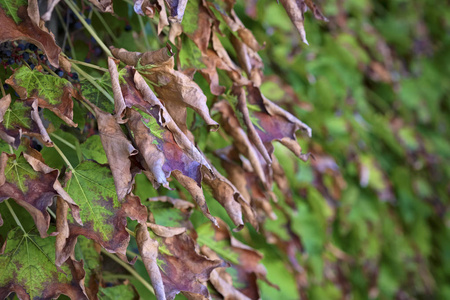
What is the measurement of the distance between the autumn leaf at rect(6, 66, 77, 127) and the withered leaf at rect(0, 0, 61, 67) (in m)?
0.05

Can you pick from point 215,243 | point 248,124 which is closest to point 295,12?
point 248,124

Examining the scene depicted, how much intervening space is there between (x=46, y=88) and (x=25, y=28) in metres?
0.06

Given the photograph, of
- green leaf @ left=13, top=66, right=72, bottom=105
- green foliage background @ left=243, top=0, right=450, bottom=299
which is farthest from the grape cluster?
green foliage background @ left=243, top=0, right=450, bottom=299

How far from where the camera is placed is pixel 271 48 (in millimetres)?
1590

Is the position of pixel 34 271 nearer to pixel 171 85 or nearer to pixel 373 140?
pixel 171 85

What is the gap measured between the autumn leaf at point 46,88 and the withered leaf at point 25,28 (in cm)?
5

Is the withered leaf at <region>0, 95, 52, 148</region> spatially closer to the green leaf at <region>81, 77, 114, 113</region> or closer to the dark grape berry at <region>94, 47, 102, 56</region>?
the green leaf at <region>81, 77, 114, 113</region>

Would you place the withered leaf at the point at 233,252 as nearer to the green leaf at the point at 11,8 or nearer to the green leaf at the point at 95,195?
the green leaf at the point at 95,195

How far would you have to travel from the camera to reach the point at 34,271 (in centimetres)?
48

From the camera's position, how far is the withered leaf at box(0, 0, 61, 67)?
451 millimetres

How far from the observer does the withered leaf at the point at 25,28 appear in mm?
451

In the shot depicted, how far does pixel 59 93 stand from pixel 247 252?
37 cm

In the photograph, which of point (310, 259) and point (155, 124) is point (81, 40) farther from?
point (310, 259)

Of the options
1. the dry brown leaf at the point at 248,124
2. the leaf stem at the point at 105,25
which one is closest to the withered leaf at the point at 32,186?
the dry brown leaf at the point at 248,124
